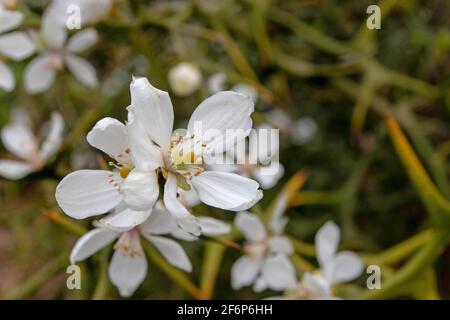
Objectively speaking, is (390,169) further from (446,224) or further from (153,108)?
(153,108)

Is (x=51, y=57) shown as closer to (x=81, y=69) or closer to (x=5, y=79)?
(x=81, y=69)

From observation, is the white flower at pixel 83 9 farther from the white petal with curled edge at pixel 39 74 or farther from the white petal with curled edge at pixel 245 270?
the white petal with curled edge at pixel 245 270

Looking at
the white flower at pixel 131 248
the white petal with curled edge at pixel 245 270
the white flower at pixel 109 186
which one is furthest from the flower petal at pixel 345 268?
the white flower at pixel 109 186

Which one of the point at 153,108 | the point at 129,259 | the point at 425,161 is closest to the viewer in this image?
the point at 153,108

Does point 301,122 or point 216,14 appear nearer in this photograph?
point 216,14

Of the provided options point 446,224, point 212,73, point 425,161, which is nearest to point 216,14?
point 212,73
